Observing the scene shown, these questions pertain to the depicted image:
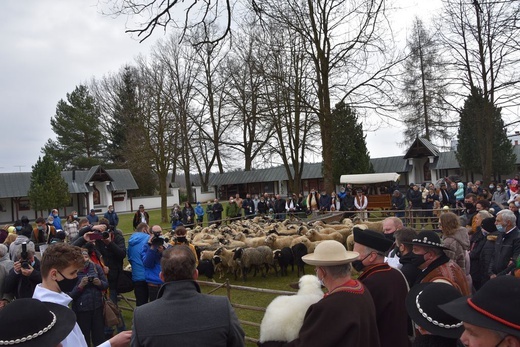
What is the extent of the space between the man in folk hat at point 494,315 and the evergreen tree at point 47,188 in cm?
3947

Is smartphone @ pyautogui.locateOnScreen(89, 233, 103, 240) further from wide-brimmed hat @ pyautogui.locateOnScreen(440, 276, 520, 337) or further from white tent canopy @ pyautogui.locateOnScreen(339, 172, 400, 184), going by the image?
white tent canopy @ pyautogui.locateOnScreen(339, 172, 400, 184)

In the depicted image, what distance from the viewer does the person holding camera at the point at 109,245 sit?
6.56 m

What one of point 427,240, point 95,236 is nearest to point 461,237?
point 427,240

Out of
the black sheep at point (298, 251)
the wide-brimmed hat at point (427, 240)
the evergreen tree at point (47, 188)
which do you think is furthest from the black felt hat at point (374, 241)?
the evergreen tree at point (47, 188)

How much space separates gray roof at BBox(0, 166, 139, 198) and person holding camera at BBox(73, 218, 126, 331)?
37726mm

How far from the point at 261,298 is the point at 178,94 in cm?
2535

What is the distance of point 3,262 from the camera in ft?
22.0

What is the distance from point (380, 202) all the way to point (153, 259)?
19.4 metres

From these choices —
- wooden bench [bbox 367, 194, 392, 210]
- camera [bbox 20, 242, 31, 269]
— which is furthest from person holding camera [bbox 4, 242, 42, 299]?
wooden bench [bbox 367, 194, 392, 210]

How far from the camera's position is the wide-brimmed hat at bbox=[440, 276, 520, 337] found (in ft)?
6.02

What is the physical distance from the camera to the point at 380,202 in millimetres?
24328

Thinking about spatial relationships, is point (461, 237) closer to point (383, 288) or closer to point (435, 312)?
point (383, 288)

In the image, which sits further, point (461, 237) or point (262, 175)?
point (262, 175)

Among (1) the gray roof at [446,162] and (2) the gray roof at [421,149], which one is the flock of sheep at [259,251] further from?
(1) the gray roof at [446,162]
